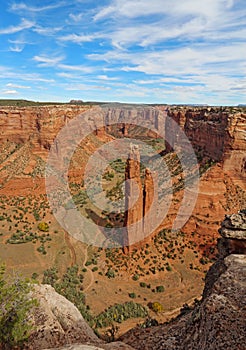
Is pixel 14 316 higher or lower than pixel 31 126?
lower

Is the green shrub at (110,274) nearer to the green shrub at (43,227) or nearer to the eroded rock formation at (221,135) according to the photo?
the green shrub at (43,227)

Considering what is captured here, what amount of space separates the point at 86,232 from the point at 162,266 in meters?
12.6

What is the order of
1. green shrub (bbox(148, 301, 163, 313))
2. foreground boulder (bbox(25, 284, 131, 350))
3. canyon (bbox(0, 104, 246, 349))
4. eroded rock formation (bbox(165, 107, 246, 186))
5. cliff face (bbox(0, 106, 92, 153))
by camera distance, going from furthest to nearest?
cliff face (bbox(0, 106, 92, 153)) < eroded rock formation (bbox(165, 107, 246, 186)) < canyon (bbox(0, 104, 246, 349)) < green shrub (bbox(148, 301, 163, 313)) < foreground boulder (bbox(25, 284, 131, 350))

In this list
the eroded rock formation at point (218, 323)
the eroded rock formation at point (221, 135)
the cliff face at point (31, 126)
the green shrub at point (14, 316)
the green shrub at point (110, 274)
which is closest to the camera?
the eroded rock formation at point (218, 323)

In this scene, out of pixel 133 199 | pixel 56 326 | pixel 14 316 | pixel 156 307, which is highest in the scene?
pixel 14 316

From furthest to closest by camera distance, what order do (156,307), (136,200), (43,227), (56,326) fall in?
(43,227) < (136,200) < (156,307) < (56,326)

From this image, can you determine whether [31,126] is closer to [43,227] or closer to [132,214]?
[43,227]

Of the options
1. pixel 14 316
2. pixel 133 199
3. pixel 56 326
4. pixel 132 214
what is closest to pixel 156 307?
pixel 132 214

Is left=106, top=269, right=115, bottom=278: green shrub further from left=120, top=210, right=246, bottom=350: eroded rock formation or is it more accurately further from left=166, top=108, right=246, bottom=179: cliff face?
left=166, top=108, right=246, bottom=179: cliff face

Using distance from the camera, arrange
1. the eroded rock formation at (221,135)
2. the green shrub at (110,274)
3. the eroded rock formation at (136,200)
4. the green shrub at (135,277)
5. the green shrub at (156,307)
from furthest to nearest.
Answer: the eroded rock formation at (221,135)
the eroded rock formation at (136,200)
the green shrub at (110,274)
the green shrub at (135,277)
the green shrub at (156,307)

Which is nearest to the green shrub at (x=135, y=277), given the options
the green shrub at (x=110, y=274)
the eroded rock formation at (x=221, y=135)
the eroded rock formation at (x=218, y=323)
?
the green shrub at (x=110, y=274)

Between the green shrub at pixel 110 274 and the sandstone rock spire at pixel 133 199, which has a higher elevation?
the sandstone rock spire at pixel 133 199

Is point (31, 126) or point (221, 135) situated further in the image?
point (31, 126)

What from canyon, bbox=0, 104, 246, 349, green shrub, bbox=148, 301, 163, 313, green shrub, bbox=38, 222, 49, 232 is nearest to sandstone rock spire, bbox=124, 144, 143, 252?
canyon, bbox=0, 104, 246, 349
